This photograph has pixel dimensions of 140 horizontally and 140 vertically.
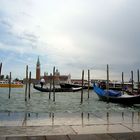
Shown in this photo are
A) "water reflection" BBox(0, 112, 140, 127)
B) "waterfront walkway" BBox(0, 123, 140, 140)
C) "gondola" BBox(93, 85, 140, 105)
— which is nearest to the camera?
"waterfront walkway" BBox(0, 123, 140, 140)

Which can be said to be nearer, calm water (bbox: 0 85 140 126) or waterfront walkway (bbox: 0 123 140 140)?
waterfront walkway (bbox: 0 123 140 140)

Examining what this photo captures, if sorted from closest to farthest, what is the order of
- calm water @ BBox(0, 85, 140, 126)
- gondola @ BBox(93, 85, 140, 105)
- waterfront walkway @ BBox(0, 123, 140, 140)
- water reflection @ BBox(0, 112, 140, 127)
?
1. waterfront walkway @ BBox(0, 123, 140, 140)
2. water reflection @ BBox(0, 112, 140, 127)
3. calm water @ BBox(0, 85, 140, 126)
4. gondola @ BBox(93, 85, 140, 105)

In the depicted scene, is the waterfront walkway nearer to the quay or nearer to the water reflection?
the quay

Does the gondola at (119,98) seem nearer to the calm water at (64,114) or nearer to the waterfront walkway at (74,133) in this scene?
the calm water at (64,114)

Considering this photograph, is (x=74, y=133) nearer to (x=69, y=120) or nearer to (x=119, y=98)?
(x=69, y=120)

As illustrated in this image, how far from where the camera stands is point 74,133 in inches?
327

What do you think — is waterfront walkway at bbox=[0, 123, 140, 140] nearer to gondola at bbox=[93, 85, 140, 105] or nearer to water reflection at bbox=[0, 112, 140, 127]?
water reflection at bbox=[0, 112, 140, 127]

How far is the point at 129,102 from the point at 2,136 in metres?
21.2

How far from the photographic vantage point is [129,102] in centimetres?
2758

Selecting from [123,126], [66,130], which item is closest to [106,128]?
[123,126]

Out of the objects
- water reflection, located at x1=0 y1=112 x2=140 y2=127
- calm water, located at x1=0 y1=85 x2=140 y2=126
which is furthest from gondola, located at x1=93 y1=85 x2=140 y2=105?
water reflection, located at x1=0 y1=112 x2=140 y2=127

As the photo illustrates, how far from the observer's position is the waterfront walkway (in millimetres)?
7480

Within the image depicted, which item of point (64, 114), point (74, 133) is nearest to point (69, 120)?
point (64, 114)

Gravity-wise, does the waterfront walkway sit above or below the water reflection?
above
